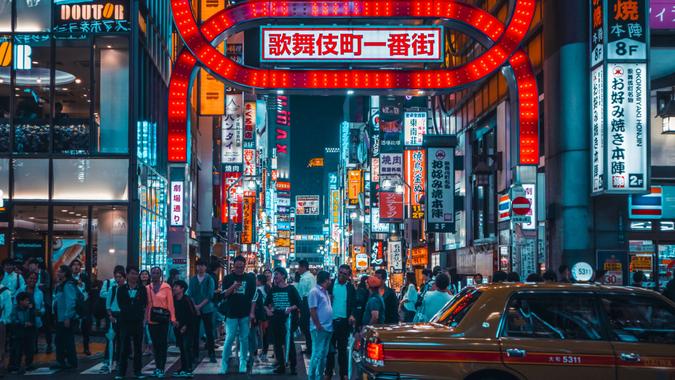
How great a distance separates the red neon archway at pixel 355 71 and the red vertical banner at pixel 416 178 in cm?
2421

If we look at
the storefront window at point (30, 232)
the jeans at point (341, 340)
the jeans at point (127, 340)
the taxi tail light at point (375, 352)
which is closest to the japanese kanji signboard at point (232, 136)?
the storefront window at point (30, 232)

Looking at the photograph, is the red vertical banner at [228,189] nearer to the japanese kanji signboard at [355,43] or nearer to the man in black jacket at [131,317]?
the japanese kanji signboard at [355,43]

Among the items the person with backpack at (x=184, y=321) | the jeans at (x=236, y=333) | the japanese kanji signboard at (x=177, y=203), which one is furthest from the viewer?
the japanese kanji signboard at (x=177, y=203)

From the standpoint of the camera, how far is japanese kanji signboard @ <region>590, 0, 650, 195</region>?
20312mm

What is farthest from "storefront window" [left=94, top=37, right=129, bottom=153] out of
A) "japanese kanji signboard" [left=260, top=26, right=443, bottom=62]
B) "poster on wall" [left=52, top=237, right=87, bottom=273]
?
"japanese kanji signboard" [left=260, top=26, right=443, bottom=62]

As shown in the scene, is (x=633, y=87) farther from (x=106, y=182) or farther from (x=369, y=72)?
(x=106, y=182)

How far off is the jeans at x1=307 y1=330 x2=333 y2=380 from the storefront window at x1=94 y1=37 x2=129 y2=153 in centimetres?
1518

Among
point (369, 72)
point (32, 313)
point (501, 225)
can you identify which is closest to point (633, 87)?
point (369, 72)

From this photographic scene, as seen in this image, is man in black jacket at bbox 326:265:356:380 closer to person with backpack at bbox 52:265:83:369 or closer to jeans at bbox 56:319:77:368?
person with backpack at bbox 52:265:83:369

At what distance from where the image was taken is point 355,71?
68.7ft

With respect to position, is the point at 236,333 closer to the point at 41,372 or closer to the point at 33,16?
the point at 41,372

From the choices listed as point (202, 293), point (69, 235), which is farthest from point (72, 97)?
point (202, 293)

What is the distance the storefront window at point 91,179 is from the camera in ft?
87.6

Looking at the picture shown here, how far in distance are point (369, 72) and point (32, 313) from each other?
9282mm
